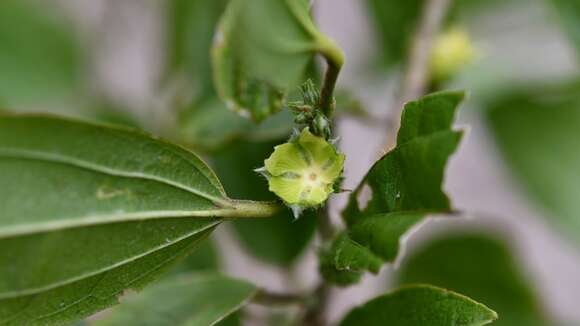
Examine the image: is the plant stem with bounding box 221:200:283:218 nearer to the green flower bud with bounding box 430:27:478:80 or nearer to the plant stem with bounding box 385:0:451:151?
the plant stem with bounding box 385:0:451:151

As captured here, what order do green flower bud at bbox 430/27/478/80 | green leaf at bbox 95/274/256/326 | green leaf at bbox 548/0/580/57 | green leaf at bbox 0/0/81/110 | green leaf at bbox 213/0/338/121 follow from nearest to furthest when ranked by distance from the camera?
green leaf at bbox 213/0/338/121
green leaf at bbox 95/274/256/326
green leaf at bbox 548/0/580/57
green flower bud at bbox 430/27/478/80
green leaf at bbox 0/0/81/110

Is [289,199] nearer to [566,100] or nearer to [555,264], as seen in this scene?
→ [566,100]

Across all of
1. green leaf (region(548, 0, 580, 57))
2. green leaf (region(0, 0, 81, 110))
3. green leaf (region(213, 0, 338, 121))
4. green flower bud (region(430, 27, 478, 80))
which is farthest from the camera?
green leaf (region(0, 0, 81, 110))

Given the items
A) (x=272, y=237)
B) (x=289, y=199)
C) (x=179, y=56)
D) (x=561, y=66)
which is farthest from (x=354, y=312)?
(x=561, y=66)

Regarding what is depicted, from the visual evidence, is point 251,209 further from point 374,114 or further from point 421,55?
point 374,114

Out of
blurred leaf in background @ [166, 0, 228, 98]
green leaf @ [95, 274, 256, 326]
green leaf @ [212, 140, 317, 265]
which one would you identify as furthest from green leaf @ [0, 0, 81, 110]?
green leaf @ [95, 274, 256, 326]
